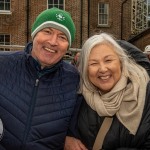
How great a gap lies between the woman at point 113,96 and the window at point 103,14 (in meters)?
A: 22.6

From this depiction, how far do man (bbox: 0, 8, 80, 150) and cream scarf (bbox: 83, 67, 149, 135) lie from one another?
234 millimetres

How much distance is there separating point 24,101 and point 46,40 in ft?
1.65

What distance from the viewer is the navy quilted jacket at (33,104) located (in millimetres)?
2635

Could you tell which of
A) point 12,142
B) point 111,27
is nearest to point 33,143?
point 12,142

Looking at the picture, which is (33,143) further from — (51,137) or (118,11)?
(118,11)

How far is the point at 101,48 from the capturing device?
277cm

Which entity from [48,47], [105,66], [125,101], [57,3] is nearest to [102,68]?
[105,66]

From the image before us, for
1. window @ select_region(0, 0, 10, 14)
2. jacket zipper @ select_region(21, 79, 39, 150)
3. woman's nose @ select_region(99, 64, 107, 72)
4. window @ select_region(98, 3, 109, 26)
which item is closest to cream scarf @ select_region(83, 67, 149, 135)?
woman's nose @ select_region(99, 64, 107, 72)

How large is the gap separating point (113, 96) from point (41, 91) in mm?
532

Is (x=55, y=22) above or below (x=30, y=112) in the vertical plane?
above

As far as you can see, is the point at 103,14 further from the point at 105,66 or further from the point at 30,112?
the point at 30,112

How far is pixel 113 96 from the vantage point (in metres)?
2.68

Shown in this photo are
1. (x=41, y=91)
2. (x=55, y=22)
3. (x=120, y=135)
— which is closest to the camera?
(x=120, y=135)

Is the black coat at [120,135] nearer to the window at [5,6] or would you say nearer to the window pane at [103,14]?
the window at [5,6]
